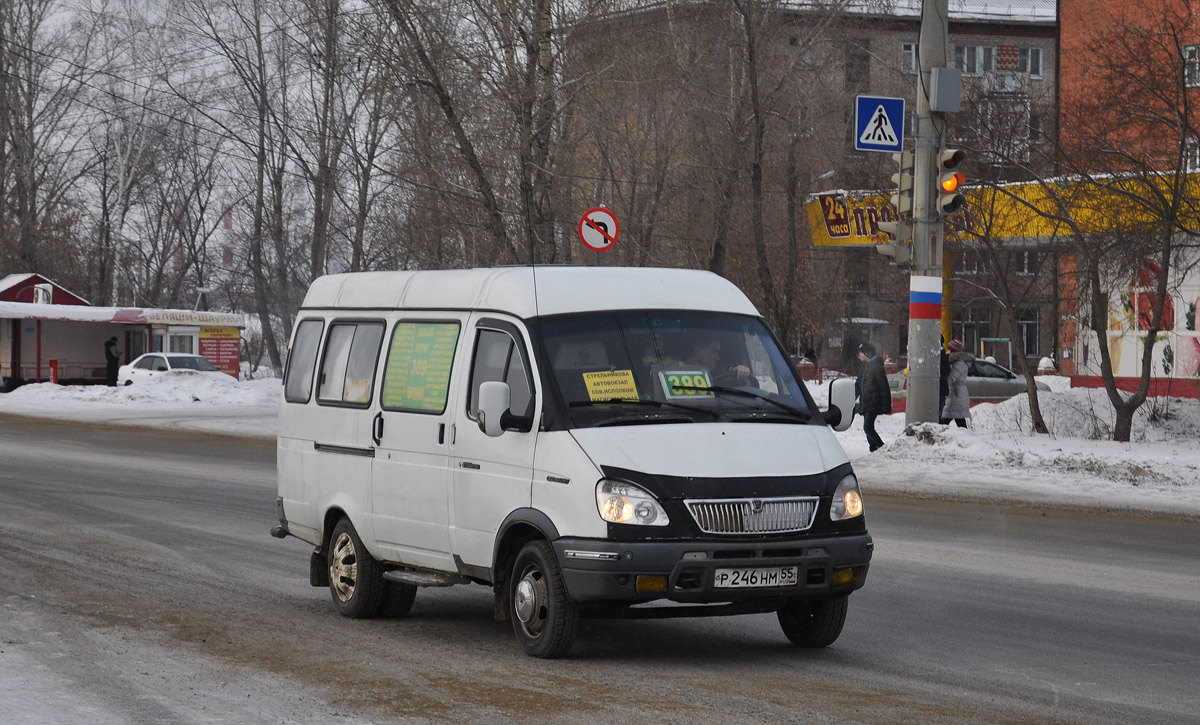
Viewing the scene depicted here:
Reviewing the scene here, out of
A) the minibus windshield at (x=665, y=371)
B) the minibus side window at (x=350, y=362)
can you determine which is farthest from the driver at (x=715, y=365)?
the minibus side window at (x=350, y=362)

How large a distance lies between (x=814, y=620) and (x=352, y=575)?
287 centimetres

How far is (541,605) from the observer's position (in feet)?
24.8

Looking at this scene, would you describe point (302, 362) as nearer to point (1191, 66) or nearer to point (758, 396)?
point (758, 396)

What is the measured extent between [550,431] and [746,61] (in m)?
23.2

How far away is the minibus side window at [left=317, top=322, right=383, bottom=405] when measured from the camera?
9.14 metres

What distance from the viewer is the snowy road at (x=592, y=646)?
650cm

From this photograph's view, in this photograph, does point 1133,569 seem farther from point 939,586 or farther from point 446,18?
point 446,18

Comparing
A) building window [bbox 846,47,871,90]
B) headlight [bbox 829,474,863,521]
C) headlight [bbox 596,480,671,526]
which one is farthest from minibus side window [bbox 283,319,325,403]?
building window [bbox 846,47,871,90]

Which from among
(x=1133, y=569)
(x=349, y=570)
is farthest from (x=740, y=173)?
(x=349, y=570)

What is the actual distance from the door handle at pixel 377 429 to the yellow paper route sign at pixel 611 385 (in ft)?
5.26

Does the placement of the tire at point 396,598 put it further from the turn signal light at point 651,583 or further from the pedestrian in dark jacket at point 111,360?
the pedestrian in dark jacket at point 111,360

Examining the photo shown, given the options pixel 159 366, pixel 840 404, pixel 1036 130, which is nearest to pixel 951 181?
pixel 1036 130

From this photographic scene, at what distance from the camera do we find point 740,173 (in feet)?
101

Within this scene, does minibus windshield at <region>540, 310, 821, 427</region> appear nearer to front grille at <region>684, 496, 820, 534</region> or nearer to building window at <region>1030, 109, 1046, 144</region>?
front grille at <region>684, 496, 820, 534</region>
